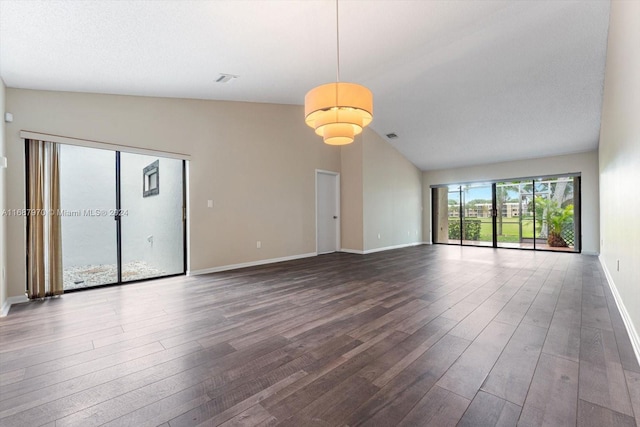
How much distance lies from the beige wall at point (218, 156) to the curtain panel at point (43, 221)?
9 centimetres

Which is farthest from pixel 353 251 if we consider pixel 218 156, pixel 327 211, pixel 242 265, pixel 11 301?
pixel 11 301

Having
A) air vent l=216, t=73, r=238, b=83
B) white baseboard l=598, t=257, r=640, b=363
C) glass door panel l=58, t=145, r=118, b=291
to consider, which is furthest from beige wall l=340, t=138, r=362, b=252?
glass door panel l=58, t=145, r=118, b=291

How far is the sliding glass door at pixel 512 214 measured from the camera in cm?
739

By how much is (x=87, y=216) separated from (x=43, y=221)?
1.51 feet

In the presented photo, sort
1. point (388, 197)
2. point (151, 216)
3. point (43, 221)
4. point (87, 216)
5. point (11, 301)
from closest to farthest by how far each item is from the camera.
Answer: point (11, 301), point (43, 221), point (87, 216), point (151, 216), point (388, 197)

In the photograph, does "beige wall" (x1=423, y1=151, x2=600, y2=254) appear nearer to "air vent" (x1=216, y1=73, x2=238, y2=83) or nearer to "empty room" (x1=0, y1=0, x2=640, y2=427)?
"empty room" (x1=0, y1=0, x2=640, y2=427)

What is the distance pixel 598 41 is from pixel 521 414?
15.6ft

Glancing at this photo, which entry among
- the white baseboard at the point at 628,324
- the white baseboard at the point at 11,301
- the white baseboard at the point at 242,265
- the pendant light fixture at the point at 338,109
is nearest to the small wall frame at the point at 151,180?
the white baseboard at the point at 242,265

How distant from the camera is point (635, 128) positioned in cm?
214

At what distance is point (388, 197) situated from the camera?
791 centimetres

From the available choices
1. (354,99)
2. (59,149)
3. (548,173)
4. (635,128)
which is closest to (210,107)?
(59,149)

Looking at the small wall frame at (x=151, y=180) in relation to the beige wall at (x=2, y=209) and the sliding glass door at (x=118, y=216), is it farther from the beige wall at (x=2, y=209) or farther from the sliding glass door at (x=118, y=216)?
the beige wall at (x=2, y=209)

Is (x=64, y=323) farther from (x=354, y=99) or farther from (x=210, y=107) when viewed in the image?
(x=210, y=107)

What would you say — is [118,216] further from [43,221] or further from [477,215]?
[477,215]
